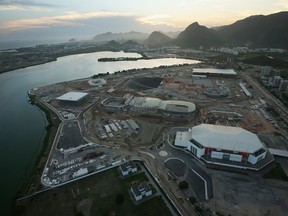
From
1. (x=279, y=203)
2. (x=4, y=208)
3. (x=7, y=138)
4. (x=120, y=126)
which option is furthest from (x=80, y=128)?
(x=279, y=203)

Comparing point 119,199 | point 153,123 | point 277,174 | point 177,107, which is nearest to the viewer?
point 119,199

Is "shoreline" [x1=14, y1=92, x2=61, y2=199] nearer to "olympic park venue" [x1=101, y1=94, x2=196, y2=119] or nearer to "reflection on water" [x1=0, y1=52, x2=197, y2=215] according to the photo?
"reflection on water" [x1=0, y1=52, x2=197, y2=215]

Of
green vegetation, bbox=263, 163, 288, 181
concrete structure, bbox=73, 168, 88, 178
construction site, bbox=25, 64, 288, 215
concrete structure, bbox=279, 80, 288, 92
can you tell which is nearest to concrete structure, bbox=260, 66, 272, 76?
construction site, bbox=25, 64, 288, 215

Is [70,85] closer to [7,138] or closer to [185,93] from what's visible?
[7,138]

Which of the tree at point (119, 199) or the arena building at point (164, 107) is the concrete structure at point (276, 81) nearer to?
the arena building at point (164, 107)

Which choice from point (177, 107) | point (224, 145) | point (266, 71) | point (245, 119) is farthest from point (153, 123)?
point (266, 71)

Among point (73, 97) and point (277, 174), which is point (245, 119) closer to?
point (277, 174)
